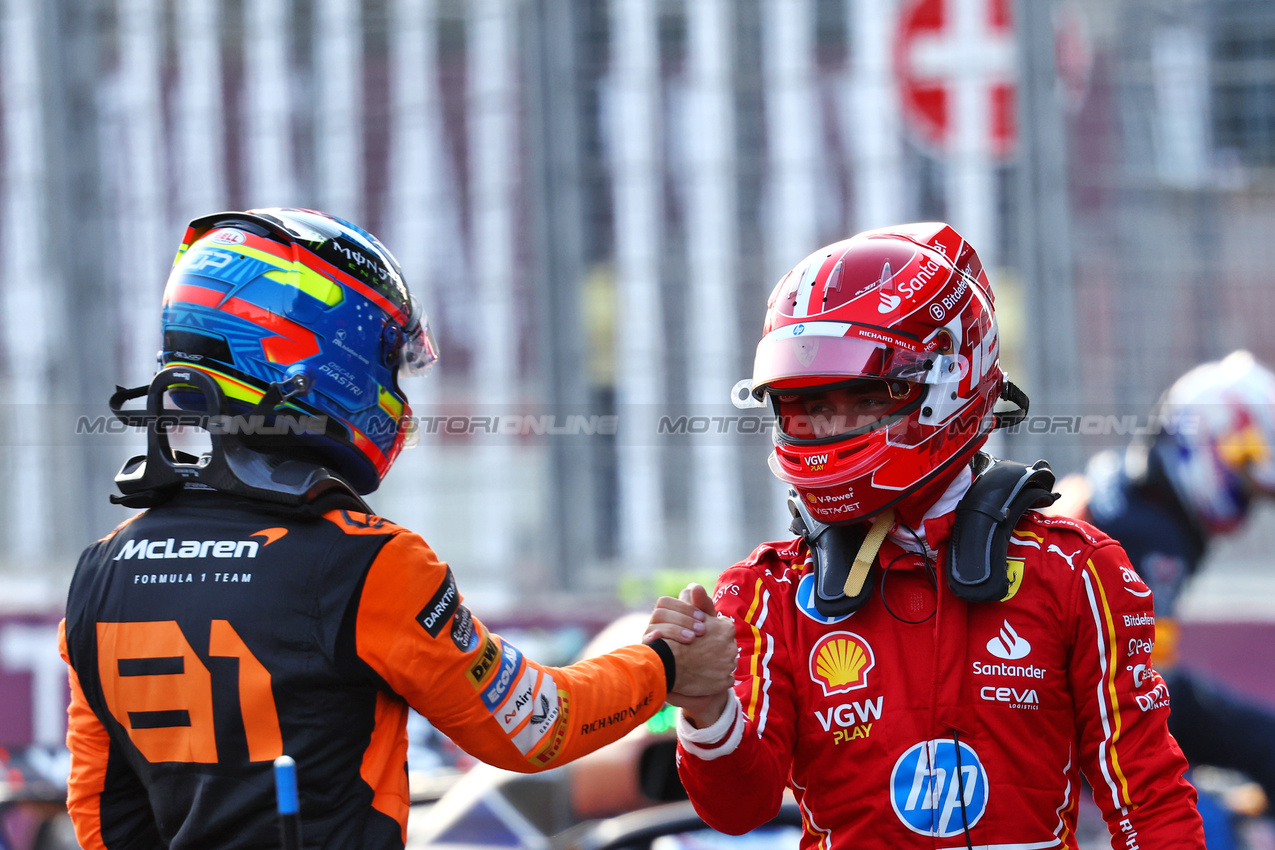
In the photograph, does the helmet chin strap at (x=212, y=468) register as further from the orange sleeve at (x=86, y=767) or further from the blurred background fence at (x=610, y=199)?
the blurred background fence at (x=610, y=199)

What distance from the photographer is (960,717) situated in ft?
7.11

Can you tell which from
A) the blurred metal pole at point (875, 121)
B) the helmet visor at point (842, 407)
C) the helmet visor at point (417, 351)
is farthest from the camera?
the blurred metal pole at point (875, 121)

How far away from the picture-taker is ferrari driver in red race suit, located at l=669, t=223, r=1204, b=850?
2.13 metres

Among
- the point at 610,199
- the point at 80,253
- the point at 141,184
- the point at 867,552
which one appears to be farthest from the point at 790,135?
the point at 867,552

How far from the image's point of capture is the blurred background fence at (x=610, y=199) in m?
6.56

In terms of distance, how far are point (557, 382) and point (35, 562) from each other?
10.4 ft

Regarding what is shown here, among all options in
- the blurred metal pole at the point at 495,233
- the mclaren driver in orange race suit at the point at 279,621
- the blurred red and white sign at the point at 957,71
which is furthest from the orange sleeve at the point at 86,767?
the blurred red and white sign at the point at 957,71

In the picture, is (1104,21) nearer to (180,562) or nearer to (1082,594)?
(1082,594)

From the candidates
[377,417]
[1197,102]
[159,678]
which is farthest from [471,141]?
[159,678]

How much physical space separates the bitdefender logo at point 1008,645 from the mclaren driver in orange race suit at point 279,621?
1.43ft

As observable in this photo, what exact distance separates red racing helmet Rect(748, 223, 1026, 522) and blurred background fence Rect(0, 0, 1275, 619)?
413 centimetres

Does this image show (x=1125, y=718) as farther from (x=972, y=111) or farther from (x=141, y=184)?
(x=141, y=184)

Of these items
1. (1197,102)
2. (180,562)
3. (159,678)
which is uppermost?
(1197,102)

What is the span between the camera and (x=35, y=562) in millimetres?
7391
